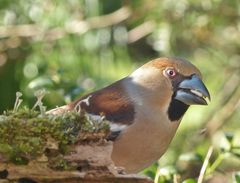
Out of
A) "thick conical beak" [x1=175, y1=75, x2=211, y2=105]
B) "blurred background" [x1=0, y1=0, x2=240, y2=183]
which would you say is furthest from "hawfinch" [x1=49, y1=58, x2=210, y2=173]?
"blurred background" [x1=0, y1=0, x2=240, y2=183]

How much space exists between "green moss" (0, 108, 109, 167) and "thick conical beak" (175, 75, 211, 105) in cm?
127

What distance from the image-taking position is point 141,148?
12.5 feet

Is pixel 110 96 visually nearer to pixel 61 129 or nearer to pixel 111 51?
pixel 61 129

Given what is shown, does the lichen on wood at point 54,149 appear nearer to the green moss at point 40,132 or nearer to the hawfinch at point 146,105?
the green moss at point 40,132

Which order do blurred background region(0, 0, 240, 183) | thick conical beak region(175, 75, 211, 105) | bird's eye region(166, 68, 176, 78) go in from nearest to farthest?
thick conical beak region(175, 75, 211, 105) < bird's eye region(166, 68, 176, 78) < blurred background region(0, 0, 240, 183)

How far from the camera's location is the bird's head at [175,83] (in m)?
4.00

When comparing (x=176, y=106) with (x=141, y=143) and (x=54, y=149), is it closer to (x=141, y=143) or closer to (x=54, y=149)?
(x=141, y=143)

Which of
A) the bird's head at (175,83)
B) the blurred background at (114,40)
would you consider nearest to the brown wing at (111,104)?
the bird's head at (175,83)

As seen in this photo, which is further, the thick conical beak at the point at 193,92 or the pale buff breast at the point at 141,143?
the thick conical beak at the point at 193,92

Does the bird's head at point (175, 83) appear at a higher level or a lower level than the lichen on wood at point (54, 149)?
lower

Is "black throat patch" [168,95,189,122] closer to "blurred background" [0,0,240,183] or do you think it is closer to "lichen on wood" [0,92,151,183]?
"blurred background" [0,0,240,183]

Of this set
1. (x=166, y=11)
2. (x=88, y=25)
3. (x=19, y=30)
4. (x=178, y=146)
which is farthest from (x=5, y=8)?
(x=178, y=146)

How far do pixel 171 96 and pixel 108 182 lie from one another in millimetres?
1490

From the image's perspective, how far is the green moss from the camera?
260 cm
